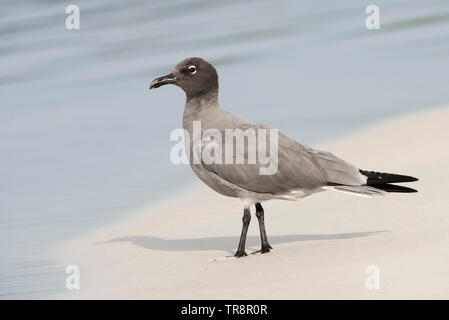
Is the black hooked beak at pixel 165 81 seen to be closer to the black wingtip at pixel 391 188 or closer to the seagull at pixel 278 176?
the seagull at pixel 278 176

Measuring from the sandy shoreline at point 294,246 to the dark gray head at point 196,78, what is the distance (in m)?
1.07

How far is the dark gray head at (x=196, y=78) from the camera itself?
8.62 meters

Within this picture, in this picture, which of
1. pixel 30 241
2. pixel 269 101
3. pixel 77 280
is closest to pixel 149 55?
pixel 269 101

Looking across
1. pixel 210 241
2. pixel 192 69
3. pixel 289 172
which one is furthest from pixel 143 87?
pixel 289 172

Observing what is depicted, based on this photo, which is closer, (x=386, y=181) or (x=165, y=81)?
(x=386, y=181)

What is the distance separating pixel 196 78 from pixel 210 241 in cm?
121

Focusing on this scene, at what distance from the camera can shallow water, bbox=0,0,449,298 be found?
9.68 meters

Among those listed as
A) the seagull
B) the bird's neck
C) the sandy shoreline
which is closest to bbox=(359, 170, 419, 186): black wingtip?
the seagull

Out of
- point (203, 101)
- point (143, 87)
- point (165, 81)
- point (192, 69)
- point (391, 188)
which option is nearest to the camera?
point (391, 188)

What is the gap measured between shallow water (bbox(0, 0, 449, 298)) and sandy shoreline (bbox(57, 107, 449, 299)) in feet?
1.16

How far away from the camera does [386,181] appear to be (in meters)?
8.14

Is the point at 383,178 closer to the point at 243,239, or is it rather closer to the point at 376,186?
the point at 376,186

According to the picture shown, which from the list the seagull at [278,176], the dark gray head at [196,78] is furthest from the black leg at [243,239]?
the dark gray head at [196,78]

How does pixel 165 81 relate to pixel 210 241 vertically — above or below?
above
